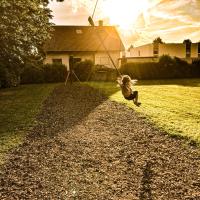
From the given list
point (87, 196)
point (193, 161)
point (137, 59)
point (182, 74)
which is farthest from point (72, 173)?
point (137, 59)

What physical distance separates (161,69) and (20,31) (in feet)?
70.5

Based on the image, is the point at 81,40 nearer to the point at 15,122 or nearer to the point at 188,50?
the point at 188,50

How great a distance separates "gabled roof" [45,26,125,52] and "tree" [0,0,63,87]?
2069cm

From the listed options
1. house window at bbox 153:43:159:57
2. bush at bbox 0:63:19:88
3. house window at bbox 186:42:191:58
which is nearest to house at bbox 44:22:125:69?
house window at bbox 153:43:159:57

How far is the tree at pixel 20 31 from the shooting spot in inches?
806

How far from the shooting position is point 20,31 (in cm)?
2253

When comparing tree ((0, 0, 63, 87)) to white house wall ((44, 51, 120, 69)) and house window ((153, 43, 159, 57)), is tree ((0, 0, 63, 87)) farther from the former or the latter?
house window ((153, 43, 159, 57))

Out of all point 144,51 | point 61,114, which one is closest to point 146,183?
point 61,114

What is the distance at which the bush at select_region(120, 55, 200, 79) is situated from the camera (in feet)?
130

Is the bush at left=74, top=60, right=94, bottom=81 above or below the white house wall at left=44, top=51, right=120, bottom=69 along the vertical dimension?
below

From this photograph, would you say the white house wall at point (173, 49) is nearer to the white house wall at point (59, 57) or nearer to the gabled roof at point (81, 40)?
the gabled roof at point (81, 40)

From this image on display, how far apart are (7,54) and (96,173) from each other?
17.7m

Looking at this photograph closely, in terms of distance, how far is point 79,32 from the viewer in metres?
52.7

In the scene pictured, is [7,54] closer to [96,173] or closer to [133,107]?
[133,107]
